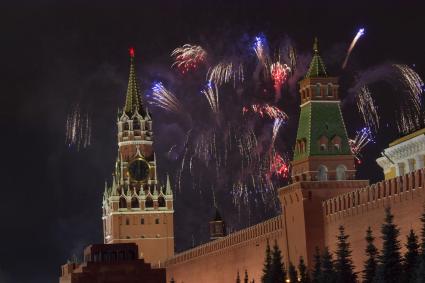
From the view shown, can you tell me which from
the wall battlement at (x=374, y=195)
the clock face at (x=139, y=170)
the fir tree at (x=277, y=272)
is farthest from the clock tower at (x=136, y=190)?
the fir tree at (x=277, y=272)

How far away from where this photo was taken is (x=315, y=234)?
179 feet

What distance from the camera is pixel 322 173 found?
55344 mm

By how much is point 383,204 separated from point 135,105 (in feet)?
192

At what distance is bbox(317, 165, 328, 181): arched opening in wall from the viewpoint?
55219mm

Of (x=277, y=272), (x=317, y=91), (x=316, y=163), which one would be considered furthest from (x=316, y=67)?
(x=277, y=272)

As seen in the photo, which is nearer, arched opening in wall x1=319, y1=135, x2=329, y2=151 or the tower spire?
arched opening in wall x1=319, y1=135, x2=329, y2=151

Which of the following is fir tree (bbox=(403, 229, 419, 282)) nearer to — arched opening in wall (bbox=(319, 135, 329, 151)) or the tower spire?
arched opening in wall (bbox=(319, 135, 329, 151))

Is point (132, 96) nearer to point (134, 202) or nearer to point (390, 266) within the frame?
point (134, 202)

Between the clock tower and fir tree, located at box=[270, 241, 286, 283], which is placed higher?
the clock tower

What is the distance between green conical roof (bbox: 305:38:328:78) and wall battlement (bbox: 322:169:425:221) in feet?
18.1

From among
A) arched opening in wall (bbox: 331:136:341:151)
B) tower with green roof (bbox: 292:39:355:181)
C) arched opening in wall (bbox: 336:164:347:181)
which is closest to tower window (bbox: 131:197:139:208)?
tower with green roof (bbox: 292:39:355:181)

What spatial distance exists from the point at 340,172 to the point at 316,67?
4683mm

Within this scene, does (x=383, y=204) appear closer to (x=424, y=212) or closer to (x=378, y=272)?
(x=424, y=212)

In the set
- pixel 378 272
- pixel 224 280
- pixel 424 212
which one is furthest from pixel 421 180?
pixel 224 280
